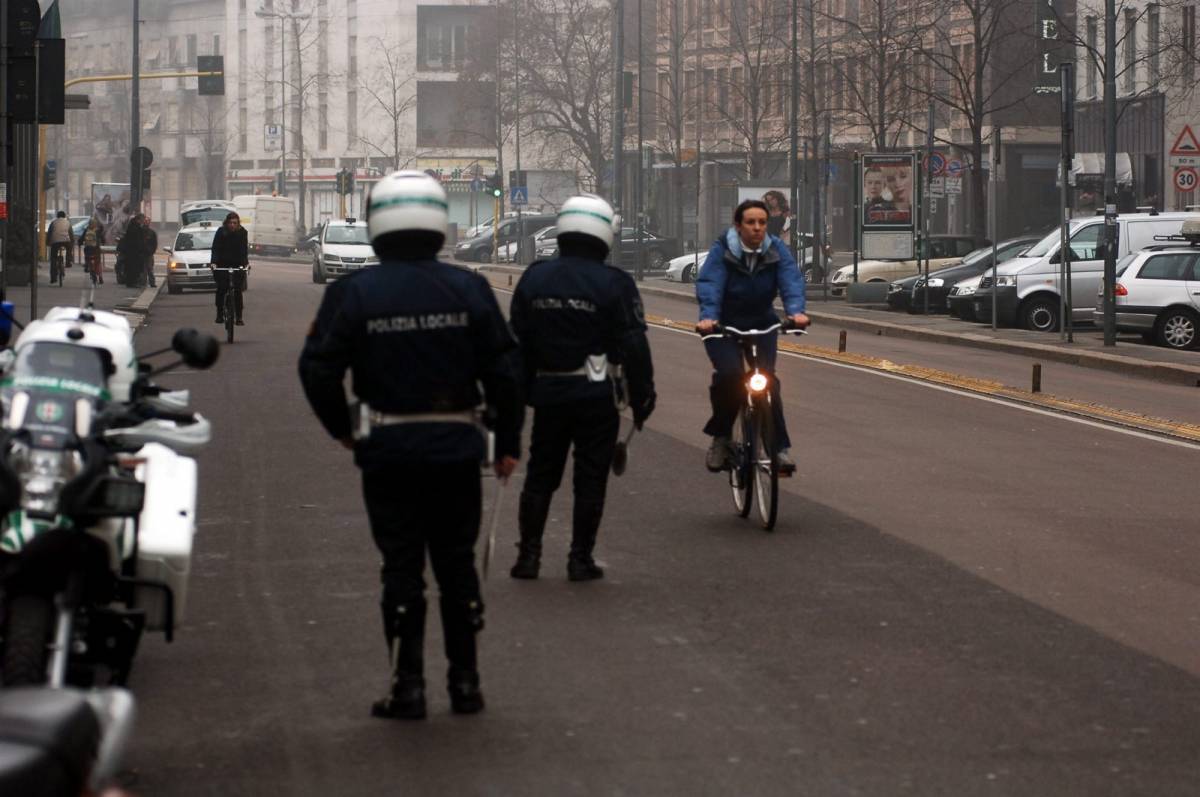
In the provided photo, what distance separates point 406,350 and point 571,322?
8.75 feet

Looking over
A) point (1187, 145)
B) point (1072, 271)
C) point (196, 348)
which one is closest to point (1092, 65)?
point (1072, 271)

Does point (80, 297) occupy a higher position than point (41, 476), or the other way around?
point (80, 297)

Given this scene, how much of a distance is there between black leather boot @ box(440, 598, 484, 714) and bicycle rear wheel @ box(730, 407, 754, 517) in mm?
4480

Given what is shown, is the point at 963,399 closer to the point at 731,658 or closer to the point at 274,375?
the point at 274,375

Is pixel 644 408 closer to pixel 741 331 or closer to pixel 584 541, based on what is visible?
pixel 584 541

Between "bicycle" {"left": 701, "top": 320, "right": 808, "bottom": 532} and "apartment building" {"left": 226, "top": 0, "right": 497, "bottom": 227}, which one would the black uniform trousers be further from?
"apartment building" {"left": 226, "top": 0, "right": 497, "bottom": 227}

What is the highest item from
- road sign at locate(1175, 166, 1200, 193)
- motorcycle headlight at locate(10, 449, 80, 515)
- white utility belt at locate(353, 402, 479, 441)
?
road sign at locate(1175, 166, 1200, 193)

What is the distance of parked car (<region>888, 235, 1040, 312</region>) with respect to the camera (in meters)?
35.2

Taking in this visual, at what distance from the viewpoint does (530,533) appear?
30.1 feet

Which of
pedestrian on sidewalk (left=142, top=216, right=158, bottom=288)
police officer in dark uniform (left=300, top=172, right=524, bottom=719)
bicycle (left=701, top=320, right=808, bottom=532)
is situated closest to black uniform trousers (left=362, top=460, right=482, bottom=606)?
police officer in dark uniform (left=300, top=172, right=524, bottom=719)

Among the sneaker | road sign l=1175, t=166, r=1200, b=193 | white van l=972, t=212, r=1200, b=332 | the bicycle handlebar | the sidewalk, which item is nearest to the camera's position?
the bicycle handlebar

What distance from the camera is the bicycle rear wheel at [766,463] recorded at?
10.5m

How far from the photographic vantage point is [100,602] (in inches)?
229

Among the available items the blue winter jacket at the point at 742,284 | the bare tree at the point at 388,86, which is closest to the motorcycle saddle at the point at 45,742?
the blue winter jacket at the point at 742,284
